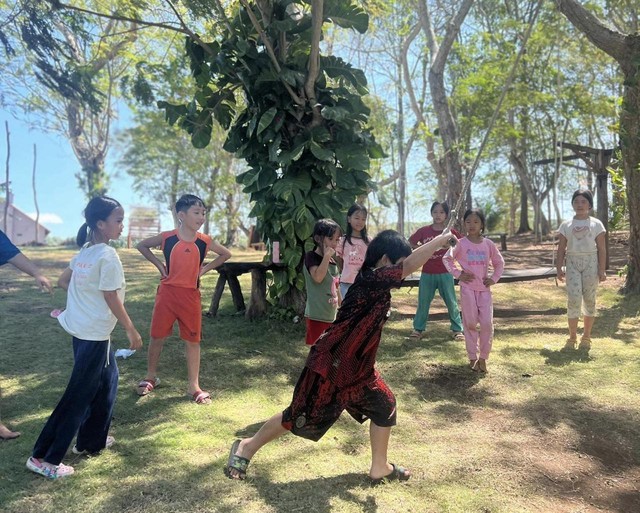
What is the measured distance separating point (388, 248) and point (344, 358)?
1.99ft

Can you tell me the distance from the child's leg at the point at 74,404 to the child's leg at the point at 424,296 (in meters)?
3.90

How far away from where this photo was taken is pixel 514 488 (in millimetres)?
2871

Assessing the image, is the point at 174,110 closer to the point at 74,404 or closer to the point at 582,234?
the point at 74,404

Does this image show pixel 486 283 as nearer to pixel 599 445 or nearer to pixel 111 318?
pixel 599 445

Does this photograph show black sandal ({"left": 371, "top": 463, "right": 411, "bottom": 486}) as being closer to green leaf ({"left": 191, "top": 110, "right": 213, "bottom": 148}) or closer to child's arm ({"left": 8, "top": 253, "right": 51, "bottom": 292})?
child's arm ({"left": 8, "top": 253, "right": 51, "bottom": 292})

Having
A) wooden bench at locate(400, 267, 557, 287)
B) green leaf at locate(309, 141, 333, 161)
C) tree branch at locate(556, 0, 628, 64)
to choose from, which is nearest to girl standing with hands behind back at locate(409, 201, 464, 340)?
wooden bench at locate(400, 267, 557, 287)

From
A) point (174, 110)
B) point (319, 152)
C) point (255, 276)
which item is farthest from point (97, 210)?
point (174, 110)

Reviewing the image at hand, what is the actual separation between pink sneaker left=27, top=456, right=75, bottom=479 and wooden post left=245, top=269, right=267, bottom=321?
12.3 feet

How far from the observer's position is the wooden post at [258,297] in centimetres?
650

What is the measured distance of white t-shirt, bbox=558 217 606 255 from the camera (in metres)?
5.44

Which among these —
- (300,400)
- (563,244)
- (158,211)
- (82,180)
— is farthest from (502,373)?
(158,211)

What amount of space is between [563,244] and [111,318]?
4690mm

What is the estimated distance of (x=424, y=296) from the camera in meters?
6.05

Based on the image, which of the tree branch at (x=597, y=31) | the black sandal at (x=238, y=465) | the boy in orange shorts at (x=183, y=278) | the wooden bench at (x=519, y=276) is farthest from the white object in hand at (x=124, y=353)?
the tree branch at (x=597, y=31)
